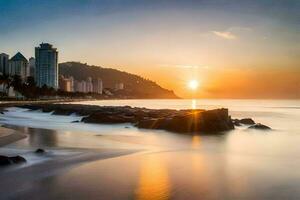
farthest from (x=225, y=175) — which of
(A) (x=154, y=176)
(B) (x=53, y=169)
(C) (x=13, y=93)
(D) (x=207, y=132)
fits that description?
(C) (x=13, y=93)

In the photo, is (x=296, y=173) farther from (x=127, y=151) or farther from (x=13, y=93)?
(x=13, y=93)

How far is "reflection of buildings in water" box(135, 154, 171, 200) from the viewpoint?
46.7 feet

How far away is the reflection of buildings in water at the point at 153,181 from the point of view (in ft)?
46.7

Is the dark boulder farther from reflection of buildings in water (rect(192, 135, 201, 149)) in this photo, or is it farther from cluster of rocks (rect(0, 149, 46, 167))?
cluster of rocks (rect(0, 149, 46, 167))

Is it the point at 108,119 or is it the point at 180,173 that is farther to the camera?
the point at 108,119

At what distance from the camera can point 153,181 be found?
16875 millimetres

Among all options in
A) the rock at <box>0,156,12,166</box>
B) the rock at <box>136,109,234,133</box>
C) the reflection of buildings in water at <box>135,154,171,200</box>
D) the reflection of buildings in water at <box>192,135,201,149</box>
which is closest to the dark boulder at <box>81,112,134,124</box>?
the rock at <box>136,109,234,133</box>

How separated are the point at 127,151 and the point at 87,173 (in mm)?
8993

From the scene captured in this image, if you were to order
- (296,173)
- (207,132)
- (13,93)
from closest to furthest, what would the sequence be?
(296,173) → (207,132) → (13,93)

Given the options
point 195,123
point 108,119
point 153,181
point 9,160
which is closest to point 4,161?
point 9,160

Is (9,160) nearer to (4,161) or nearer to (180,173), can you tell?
(4,161)

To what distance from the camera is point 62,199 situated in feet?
43.5

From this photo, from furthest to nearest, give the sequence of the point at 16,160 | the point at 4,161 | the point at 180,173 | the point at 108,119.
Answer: the point at 108,119 → the point at 180,173 → the point at 16,160 → the point at 4,161

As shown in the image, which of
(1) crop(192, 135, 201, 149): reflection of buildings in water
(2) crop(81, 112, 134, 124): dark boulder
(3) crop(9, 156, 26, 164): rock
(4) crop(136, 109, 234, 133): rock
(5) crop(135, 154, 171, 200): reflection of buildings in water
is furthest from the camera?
(2) crop(81, 112, 134, 124): dark boulder
